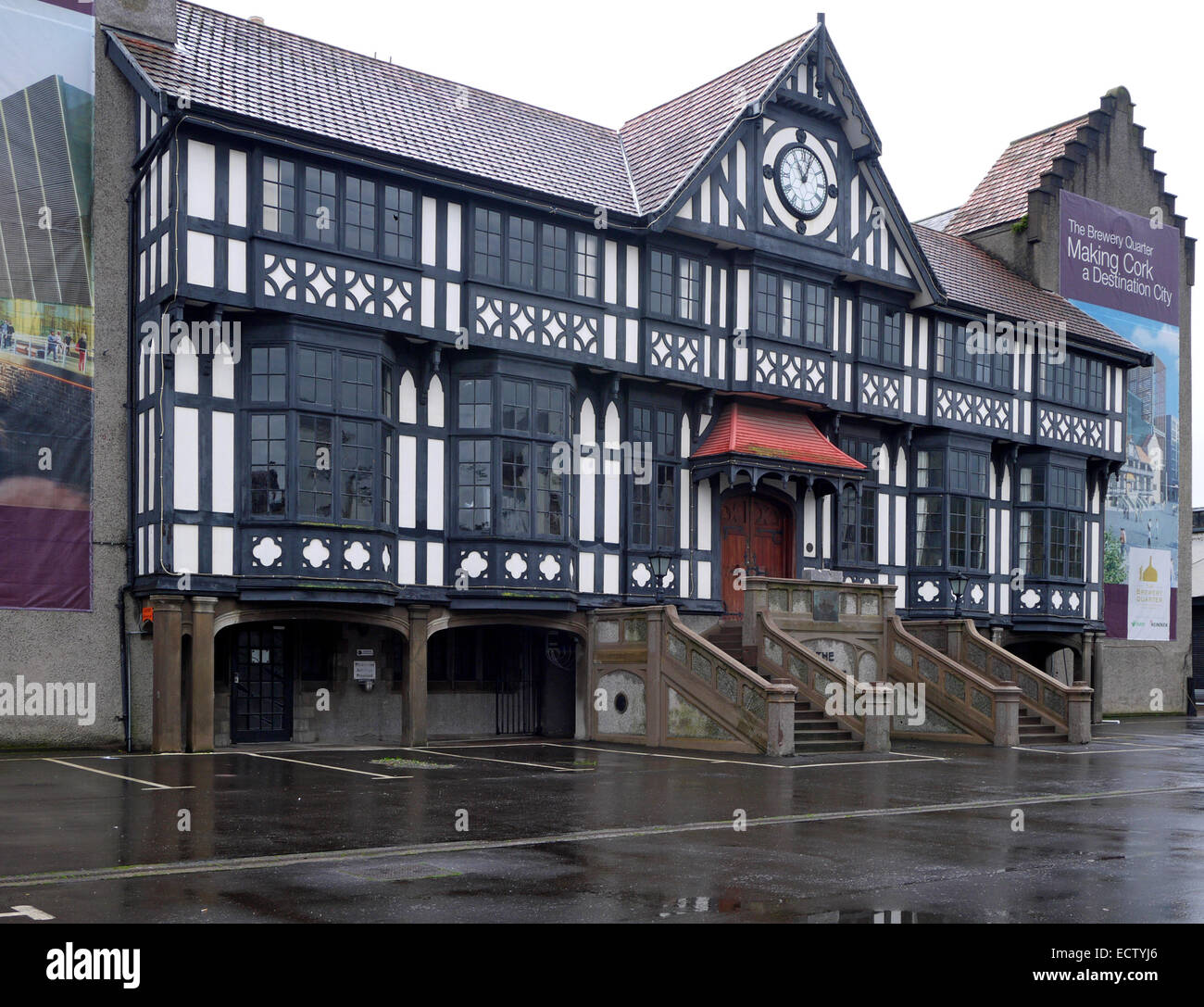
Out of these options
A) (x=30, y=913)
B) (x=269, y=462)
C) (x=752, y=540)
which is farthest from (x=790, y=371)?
(x=30, y=913)

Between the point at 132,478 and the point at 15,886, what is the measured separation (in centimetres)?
1383

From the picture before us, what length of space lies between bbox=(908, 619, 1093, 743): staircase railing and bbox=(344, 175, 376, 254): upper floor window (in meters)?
14.3

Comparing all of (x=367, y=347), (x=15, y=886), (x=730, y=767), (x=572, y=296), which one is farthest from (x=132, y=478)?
(x=15, y=886)

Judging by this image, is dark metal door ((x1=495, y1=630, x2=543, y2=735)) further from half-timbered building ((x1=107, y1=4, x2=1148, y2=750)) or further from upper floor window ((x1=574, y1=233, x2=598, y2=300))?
upper floor window ((x1=574, y1=233, x2=598, y2=300))

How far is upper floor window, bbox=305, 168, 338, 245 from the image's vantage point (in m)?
21.7

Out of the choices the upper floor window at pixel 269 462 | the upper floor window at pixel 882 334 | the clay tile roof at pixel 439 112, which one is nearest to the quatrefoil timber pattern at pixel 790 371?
the upper floor window at pixel 882 334

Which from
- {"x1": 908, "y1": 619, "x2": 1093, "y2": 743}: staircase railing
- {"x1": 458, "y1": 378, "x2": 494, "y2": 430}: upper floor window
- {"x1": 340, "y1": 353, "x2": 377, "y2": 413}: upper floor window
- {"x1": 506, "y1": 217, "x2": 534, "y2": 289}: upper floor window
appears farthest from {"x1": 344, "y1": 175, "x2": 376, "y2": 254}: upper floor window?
{"x1": 908, "y1": 619, "x2": 1093, "y2": 743}: staircase railing

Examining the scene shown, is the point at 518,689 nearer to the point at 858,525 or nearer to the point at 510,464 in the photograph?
the point at 510,464

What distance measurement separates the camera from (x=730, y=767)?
63.1 ft

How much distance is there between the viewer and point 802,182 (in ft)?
91.0

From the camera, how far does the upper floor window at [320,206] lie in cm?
2170

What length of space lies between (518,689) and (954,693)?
337 inches

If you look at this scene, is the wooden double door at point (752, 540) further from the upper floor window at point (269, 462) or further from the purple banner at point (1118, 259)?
the purple banner at point (1118, 259)
